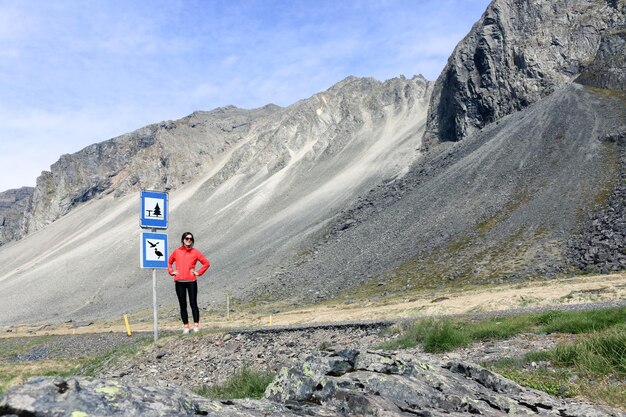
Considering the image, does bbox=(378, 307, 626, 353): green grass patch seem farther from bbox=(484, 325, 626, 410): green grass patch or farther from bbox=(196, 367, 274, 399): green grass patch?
bbox=(196, 367, 274, 399): green grass patch

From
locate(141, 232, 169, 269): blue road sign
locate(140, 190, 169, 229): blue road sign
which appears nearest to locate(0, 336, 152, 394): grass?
locate(141, 232, 169, 269): blue road sign

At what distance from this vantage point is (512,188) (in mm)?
59188

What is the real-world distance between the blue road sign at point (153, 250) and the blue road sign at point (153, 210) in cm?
31

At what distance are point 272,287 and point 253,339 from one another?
48147 mm

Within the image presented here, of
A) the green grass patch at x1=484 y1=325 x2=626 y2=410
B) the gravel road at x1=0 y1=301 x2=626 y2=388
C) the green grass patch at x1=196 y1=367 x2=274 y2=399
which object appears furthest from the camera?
the gravel road at x1=0 y1=301 x2=626 y2=388

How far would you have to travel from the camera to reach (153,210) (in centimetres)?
1478

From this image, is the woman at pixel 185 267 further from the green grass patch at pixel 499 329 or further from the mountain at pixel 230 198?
the mountain at pixel 230 198

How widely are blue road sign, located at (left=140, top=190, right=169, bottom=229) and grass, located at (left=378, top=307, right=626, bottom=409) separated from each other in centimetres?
704

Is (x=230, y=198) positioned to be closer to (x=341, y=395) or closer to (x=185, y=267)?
(x=185, y=267)

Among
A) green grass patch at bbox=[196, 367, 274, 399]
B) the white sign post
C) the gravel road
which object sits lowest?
the gravel road

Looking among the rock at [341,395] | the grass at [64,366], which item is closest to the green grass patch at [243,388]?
the rock at [341,395]

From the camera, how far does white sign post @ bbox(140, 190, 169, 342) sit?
14.6 meters

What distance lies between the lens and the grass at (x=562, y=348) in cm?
653

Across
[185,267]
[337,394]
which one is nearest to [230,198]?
[185,267]
